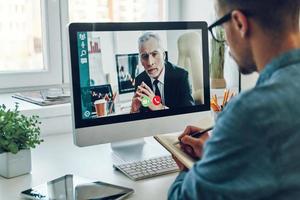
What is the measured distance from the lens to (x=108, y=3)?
235 centimetres

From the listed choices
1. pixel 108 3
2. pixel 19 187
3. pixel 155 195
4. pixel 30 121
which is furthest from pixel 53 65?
pixel 155 195

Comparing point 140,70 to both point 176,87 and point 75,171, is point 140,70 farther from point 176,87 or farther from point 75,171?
point 75,171

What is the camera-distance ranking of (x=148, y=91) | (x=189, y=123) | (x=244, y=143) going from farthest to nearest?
(x=189, y=123), (x=148, y=91), (x=244, y=143)

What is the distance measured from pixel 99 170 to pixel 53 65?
3.01 feet

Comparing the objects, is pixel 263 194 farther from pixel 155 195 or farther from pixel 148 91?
pixel 148 91

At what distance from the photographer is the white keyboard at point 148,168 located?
4.57 feet

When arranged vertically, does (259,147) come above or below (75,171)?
above

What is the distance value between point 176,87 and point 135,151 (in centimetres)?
27

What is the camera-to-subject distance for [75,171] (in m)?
1.46

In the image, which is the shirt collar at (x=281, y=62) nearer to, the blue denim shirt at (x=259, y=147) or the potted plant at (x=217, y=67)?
the blue denim shirt at (x=259, y=147)

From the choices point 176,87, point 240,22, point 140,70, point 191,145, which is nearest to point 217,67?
point 176,87

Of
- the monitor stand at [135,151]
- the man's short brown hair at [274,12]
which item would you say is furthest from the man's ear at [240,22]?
the monitor stand at [135,151]

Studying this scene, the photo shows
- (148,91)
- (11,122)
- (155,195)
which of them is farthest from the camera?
(148,91)

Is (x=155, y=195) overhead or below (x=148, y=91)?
below
